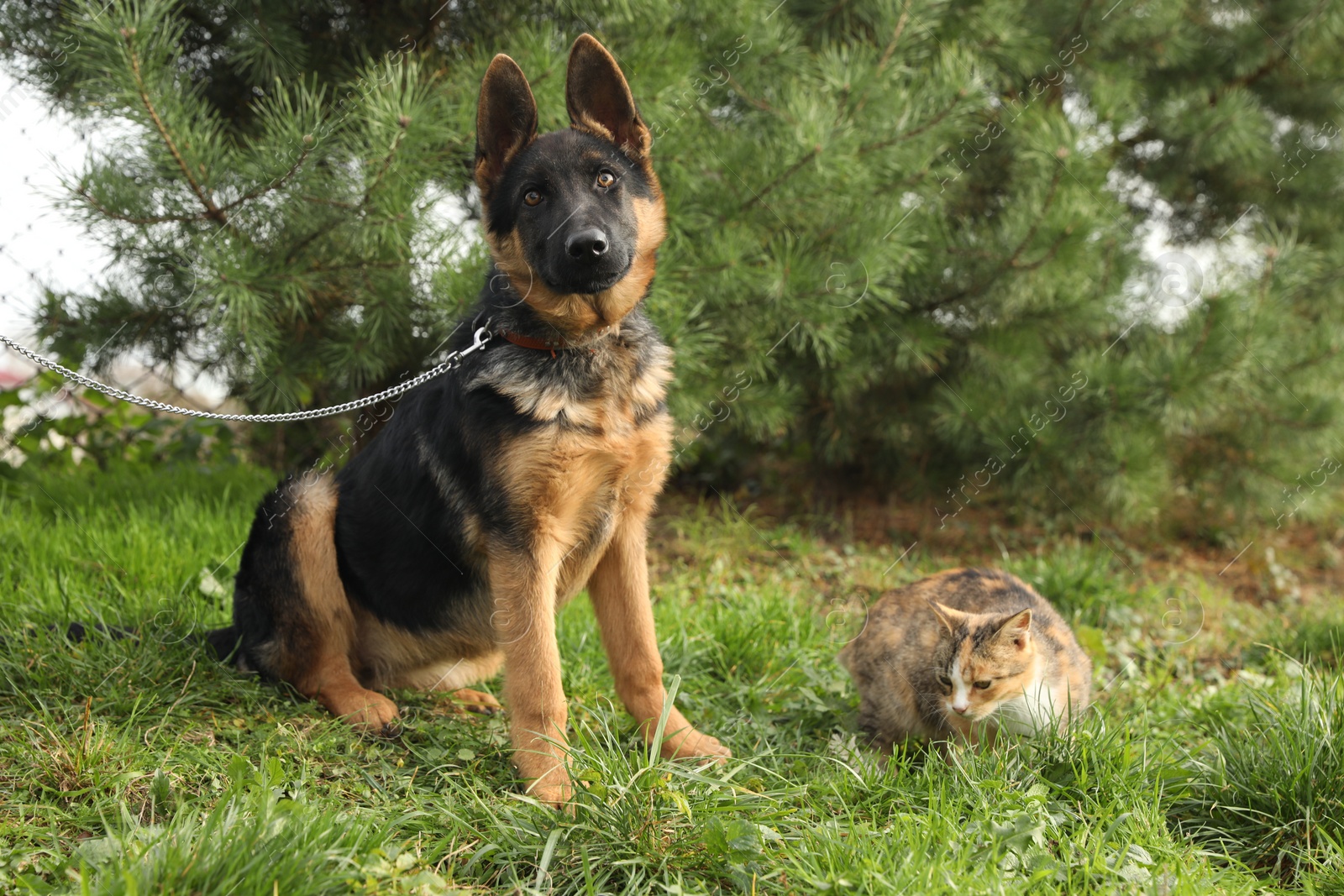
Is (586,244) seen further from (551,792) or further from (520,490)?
(551,792)

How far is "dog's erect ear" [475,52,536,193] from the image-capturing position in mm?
3225

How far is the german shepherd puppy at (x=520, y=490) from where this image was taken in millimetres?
3076

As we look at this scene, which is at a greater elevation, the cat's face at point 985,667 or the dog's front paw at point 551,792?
the dog's front paw at point 551,792

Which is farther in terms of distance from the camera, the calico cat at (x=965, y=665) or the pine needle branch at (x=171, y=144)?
the pine needle branch at (x=171, y=144)

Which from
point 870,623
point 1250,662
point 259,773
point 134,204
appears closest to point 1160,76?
point 1250,662

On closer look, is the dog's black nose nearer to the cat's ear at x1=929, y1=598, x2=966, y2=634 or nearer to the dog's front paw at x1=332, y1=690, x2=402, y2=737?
the cat's ear at x1=929, y1=598, x2=966, y2=634

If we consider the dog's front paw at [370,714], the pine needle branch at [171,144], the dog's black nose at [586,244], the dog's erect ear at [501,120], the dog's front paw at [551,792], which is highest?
the pine needle branch at [171,144]

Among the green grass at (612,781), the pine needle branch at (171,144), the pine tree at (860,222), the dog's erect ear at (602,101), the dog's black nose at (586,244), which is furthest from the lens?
the pine tree at (860,222)

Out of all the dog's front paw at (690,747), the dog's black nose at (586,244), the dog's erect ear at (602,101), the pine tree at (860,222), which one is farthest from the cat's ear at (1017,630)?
the pine tree at (860,222)

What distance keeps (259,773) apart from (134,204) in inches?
109

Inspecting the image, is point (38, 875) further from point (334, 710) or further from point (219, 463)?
point (219, 463)

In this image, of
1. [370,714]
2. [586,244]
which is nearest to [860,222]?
[586,244]

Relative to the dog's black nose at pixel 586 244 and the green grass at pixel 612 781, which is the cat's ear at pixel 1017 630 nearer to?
the green grass at pixel 612 781

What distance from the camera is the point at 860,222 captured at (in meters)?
5.39
